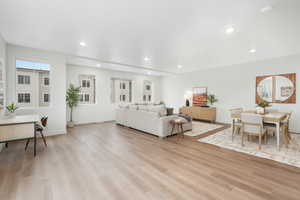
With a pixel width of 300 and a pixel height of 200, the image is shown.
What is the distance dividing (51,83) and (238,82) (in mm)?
7374

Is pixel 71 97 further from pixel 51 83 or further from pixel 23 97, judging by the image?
pixel 23 97

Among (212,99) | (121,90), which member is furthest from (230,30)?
(121,90)

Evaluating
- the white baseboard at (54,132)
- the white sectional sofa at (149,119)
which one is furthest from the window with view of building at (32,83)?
the white sectional sofa at (149,119)

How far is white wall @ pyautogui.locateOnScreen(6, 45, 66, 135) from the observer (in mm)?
3744

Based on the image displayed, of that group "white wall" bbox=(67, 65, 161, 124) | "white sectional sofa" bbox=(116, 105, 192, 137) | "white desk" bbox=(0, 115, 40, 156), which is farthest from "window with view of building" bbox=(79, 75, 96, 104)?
"white desk" bbox=(0, 115, 40, 156)

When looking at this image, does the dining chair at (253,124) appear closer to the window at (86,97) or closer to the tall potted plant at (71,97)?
the tall potted plant at (71,97)

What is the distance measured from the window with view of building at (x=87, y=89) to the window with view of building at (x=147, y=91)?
3163 mm

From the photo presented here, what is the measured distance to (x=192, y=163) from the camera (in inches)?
102

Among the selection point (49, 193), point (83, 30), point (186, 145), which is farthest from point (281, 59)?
point (49, 193)

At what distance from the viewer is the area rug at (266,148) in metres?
2.76

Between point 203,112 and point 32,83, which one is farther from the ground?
point 32,83

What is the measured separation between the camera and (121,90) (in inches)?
297

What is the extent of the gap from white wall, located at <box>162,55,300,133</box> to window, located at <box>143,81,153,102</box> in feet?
7.10

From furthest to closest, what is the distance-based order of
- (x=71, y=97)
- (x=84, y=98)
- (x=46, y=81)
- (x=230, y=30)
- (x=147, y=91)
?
(x=147, y=91)
(x=84, y=98)
(x=71, y=97)
(x=46, y=81)
(x=230, y=30)
